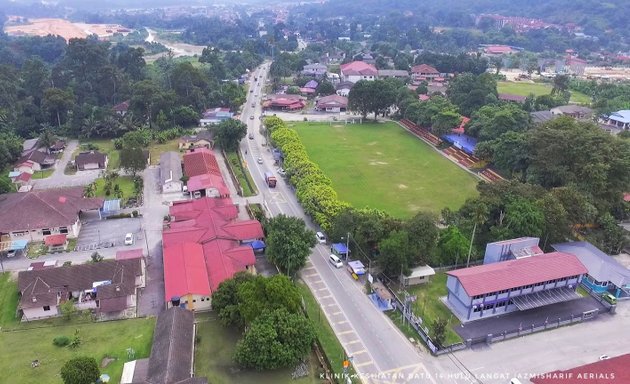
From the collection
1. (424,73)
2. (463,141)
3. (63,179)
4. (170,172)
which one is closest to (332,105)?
(463,141)

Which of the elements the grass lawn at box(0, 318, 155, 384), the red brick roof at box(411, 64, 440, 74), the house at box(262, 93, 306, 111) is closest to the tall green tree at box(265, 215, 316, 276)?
the grass lawn at box(0, 318, 155, 384)

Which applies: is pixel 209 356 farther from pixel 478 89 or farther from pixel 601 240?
pixel 478 89

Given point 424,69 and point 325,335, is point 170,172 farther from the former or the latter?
point 424,69

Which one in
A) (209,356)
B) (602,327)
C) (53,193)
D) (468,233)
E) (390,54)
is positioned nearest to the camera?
(209,356)

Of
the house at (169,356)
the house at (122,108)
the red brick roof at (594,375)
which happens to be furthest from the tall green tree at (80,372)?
the house at (122,108)

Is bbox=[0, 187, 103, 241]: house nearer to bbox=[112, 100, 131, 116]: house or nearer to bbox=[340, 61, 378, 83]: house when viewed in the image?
bbox=[112, 100, 131, 116]: house

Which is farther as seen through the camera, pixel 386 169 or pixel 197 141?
pixel 197 141

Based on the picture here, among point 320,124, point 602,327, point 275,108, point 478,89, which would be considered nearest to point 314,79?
point 275,108
